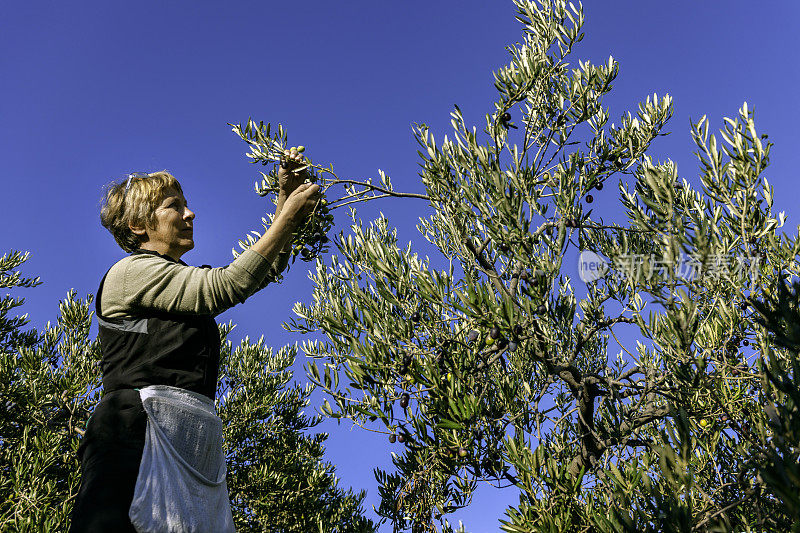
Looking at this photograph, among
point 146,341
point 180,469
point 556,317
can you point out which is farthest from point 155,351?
point 556,317

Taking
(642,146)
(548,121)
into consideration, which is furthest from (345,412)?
(642,146)

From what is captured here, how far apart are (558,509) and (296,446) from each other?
8223 mm

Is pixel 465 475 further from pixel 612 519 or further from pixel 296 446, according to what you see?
pixel 296 446

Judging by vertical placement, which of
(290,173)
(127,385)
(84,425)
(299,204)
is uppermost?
(84,425)

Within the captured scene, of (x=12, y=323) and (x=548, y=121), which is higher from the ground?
(x=12, y=323)

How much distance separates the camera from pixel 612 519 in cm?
259

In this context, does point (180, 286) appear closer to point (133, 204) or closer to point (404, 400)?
point (133, 204)

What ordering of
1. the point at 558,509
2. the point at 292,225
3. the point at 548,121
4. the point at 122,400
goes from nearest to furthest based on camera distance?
the point at 122,400, the point at 292,225, the point at 558,509, the point at 548,121

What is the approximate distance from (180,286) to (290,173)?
1.31 meters

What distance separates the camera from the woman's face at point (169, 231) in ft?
10.7

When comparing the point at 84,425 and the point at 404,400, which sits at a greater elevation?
the point at 84,425

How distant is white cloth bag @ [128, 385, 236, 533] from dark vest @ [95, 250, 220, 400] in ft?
0.22

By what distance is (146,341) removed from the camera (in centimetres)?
272

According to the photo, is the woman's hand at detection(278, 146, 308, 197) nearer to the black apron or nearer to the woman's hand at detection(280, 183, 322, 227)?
the woman's hand at detection(280, 183, 322, 227)
